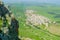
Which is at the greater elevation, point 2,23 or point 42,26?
point 2,23

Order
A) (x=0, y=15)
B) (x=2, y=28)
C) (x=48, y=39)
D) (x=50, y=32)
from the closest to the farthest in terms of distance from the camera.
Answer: (x=2, y=28)
(x=0, y=15)
(x=48, y=39)
(x=50, y=32)

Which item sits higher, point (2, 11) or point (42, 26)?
point (2, 11)

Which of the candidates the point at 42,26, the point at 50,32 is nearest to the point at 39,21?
the point at 42,26

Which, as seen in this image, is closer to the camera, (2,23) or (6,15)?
(2,23)

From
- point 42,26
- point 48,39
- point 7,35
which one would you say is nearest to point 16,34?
point 7,35

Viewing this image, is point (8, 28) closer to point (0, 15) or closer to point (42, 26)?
point (0, 15)

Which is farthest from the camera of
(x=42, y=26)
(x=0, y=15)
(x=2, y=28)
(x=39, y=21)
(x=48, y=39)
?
(x=39, y=21)

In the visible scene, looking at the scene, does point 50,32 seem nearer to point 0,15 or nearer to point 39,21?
point 39,21

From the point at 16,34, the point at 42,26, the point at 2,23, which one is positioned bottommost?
the point at 42,26

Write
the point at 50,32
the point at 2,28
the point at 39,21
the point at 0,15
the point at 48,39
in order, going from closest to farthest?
the point at 2,28 → the point at 0,15 → the point at 48,39 → the point at 50,32 → the point at 39,21
